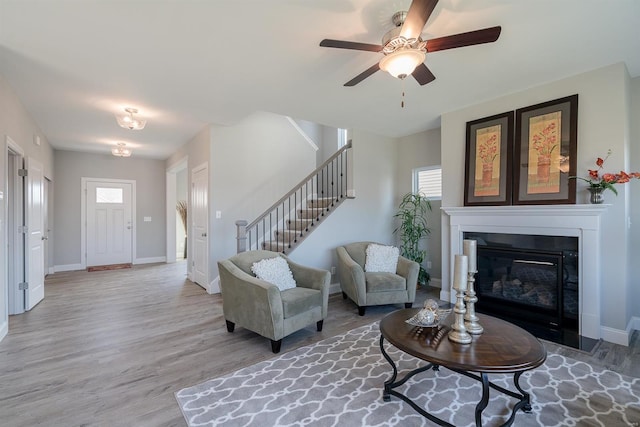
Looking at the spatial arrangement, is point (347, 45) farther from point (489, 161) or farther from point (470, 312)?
point (489, 161)

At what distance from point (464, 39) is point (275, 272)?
2.63 metres

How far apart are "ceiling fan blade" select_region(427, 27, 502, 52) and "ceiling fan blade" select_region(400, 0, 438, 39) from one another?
205mm

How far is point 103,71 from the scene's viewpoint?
293 centimetres

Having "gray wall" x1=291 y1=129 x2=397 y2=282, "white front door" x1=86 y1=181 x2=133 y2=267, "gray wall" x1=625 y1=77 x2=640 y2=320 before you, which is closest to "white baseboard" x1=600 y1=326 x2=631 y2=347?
"gray wall" x1=625 y1=77 x2=640 y2=320

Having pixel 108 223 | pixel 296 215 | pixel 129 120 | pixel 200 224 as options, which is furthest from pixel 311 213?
pixel 108 223

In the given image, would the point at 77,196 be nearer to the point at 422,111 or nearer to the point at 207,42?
the point at 207,42

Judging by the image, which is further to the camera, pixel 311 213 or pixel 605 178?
pixel 311 213

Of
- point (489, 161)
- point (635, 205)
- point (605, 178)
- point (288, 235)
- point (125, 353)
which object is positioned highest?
point (489, 161)

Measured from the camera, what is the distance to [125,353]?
9.07 feet

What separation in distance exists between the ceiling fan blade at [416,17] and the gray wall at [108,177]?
759 cm

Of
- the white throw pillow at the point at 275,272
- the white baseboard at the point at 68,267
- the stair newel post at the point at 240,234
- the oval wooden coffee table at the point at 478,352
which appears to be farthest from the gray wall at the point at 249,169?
the white baseboard at the point at 68,267

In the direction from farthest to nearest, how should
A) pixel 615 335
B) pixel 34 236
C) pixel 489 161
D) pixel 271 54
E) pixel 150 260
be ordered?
1. pixel 150 260
2. pixel 34 236
3. pixel 489 161
4. pixel 615 335
5. pixel 271 54

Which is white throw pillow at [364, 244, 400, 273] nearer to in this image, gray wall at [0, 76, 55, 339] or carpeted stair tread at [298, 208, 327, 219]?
carpeted stair tread at [298, 208, 327, 219]

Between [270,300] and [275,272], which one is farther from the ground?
[275,272]
